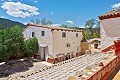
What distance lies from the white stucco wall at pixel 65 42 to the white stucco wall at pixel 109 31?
14.5 metres

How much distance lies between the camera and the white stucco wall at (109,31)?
1203 cm

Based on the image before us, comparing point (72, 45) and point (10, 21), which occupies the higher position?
point (10, 21)

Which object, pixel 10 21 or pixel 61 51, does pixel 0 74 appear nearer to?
pixel 61 51

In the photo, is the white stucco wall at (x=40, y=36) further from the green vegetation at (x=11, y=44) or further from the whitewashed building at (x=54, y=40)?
the green vegetation at (x=11, y=44)

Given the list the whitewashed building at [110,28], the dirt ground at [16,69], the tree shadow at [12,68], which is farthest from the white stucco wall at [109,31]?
the tree shadow at [12,68]

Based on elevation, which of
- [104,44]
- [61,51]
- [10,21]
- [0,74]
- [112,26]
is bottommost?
[0,74]

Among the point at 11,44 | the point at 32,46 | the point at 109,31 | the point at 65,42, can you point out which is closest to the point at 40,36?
the point at 32,46

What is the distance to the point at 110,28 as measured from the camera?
12.5 meters

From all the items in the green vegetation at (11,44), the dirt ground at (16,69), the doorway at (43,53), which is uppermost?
the green vegetation at (11,44)

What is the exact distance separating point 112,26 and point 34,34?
64.5 ft

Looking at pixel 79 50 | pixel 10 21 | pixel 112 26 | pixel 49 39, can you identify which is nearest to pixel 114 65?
pixel 112 26

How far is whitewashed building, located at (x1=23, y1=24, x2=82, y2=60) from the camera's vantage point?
89.3ft

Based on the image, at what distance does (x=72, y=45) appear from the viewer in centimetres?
3134

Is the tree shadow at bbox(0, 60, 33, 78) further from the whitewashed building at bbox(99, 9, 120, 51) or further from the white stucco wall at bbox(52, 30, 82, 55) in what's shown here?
the whitewashed building at bbox(99, 9, 120, 51)
